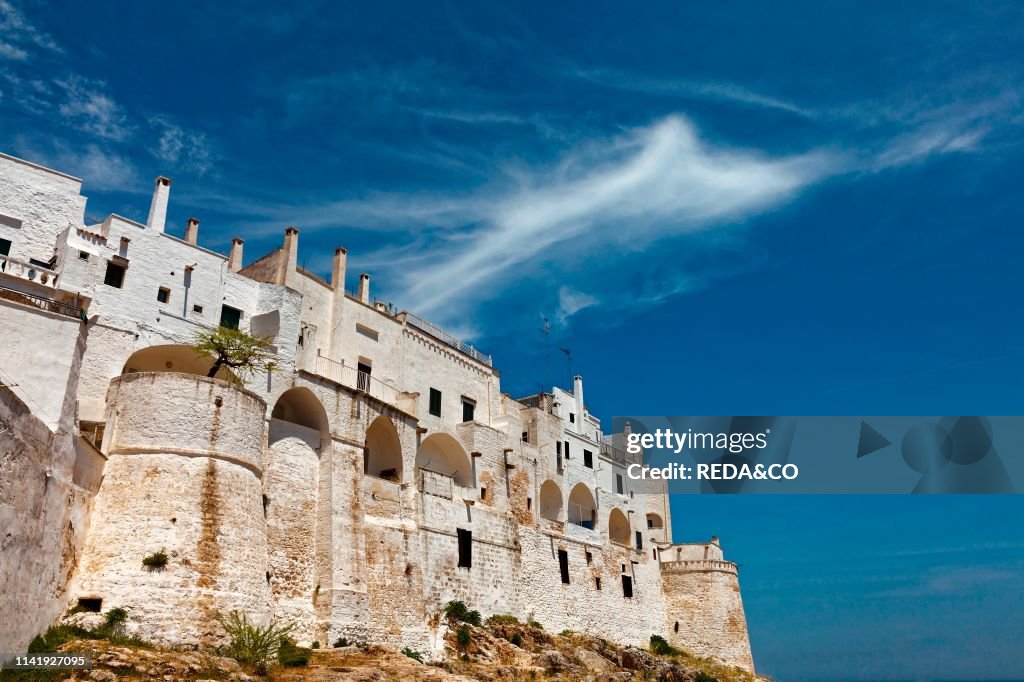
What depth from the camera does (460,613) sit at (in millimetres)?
34594

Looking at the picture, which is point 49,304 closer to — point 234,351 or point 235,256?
point 234,351

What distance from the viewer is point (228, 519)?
25266mm

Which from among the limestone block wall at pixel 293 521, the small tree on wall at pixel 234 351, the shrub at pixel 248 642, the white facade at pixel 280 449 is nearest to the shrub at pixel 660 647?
the white facade at pixel 280 449

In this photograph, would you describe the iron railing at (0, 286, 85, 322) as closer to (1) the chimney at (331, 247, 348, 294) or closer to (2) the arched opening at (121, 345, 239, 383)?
(2) the arched opening at (121, 345, 239, 383)

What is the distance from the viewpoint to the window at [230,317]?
104ft

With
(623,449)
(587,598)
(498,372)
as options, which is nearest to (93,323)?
(498,372)

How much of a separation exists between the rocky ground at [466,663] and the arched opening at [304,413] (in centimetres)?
730

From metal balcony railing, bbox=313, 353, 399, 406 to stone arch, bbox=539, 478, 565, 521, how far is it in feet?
36.9

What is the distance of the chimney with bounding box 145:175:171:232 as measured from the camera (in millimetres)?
30609

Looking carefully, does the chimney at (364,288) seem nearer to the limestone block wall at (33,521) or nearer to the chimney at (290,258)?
the chimney at (290,258)

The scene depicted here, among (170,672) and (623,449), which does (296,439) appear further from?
(623,449)

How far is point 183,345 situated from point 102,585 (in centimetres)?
922

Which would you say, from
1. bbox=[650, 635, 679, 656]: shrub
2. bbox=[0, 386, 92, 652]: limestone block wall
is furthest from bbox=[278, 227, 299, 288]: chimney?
bbox=[650, 635, 679, 656]: shrub

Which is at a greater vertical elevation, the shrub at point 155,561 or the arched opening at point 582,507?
the arched opening at point 582,507
